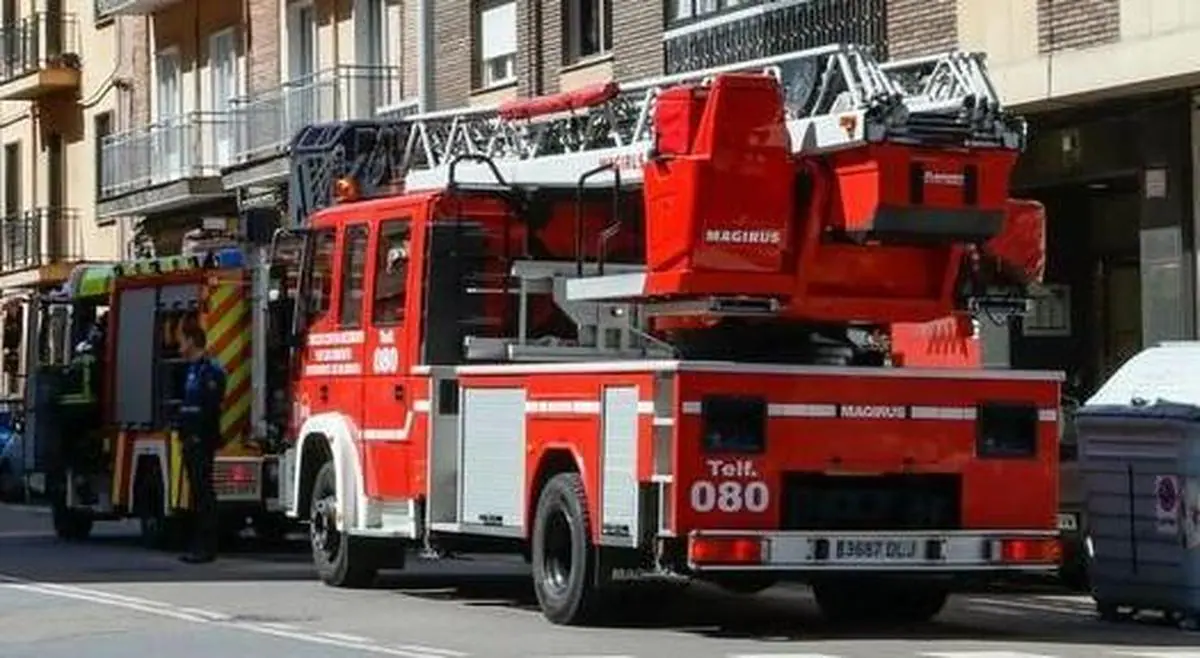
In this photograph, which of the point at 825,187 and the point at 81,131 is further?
the point at 81,131

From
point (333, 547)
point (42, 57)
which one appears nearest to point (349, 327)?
point (333, 547)

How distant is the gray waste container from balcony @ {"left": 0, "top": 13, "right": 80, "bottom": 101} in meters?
35.5

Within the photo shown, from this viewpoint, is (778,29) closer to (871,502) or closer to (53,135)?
(871,502)

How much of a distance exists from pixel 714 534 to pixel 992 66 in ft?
32.6

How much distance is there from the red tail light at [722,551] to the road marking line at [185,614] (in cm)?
152

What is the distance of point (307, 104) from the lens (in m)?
37.5

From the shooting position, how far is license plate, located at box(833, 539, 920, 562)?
14.2 meters

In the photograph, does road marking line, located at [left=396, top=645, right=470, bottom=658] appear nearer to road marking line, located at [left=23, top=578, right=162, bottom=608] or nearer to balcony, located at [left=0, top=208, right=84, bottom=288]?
road marking line, located at [left=23, top=578, right=162, bottom=608]

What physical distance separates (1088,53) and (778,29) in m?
4.42

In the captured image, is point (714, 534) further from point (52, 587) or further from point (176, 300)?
point (176, 300)

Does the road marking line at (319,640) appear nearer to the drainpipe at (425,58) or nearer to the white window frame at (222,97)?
the drainpipe at (425,58)

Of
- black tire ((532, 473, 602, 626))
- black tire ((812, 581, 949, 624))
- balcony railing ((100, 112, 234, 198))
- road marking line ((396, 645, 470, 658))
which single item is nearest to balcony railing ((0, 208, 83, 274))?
balcony railing ((100, 112, 234, 198))

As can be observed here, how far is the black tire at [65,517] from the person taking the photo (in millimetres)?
24656

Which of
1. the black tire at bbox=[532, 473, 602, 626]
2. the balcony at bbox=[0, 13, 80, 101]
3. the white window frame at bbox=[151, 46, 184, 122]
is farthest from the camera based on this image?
the balcony at bbox=[0, 13, 80, 101]
